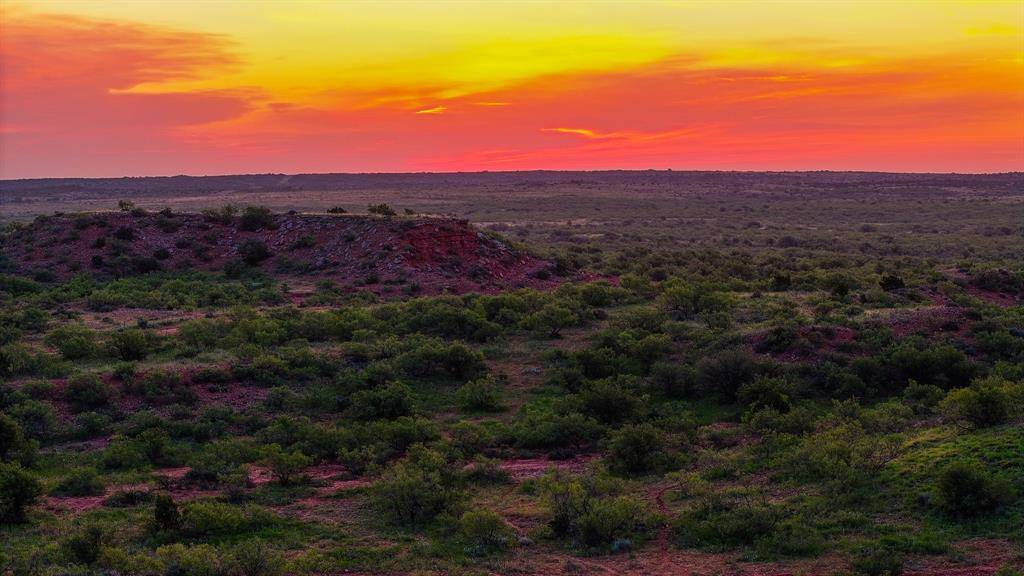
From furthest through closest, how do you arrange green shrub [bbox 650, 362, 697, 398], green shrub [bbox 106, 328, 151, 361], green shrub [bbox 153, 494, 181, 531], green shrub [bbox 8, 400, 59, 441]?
green shrub [bbox 106, 328, 151, 361]
green shrub [bbox 650, 362, 697, 398]
green shrub [bbox 8, 400, 59, 441]
green shrub [bbox 153, 494, 181, 531]

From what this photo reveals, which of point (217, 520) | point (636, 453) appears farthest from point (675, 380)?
point (217, 520)

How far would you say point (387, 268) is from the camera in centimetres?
3775

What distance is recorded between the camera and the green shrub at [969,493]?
37.4ft

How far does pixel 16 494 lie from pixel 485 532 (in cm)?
713

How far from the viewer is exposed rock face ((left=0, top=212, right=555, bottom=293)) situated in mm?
37750

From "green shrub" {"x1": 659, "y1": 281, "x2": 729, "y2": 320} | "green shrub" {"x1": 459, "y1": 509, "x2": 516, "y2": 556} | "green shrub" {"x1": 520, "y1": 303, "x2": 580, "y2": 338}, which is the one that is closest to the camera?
"green shrub" {"x1": 459, "y1": 509, "x2": 516, "y2": 556}

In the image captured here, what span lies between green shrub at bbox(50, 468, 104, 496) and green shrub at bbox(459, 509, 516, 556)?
6599 mm

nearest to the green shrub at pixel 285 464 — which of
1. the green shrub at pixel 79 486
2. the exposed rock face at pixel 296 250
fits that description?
the green shrub at pixel 79 486

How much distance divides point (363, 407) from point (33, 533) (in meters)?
7.73

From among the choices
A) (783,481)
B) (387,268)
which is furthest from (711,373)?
(387,268)

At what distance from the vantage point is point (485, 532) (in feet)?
→ 39.0

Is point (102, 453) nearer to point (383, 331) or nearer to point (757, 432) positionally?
point (383, 331)

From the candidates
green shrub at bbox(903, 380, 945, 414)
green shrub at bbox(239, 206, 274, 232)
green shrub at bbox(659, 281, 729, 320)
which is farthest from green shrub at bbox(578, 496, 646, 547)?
green shrub at bbox(239, 206, 274, 232)

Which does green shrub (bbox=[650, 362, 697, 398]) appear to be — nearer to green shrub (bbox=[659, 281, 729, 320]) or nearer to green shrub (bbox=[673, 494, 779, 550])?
green shrub (bbox=[659, 281, 729, 320])
